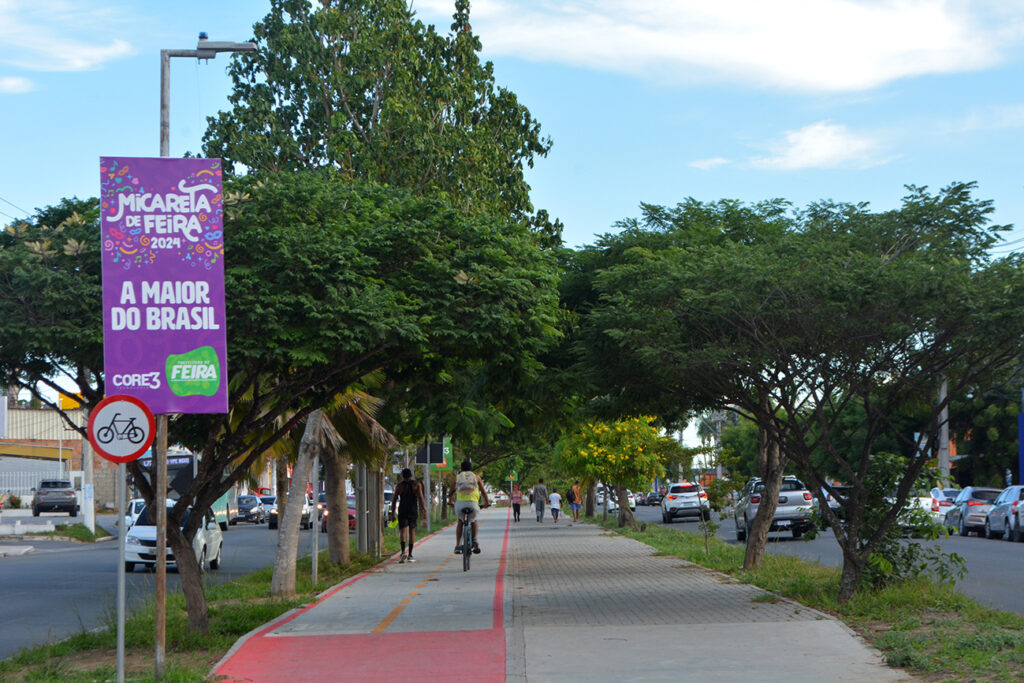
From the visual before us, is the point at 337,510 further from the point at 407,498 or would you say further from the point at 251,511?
the point at 251,511

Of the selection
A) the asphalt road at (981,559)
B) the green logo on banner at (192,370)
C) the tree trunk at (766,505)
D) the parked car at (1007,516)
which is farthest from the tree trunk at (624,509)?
the green logo on banner at (192,370)

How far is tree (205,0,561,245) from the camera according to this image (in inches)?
768

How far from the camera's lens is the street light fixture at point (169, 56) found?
11.3 metres

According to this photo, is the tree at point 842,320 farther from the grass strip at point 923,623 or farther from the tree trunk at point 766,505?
the tree trunk at point 766,505

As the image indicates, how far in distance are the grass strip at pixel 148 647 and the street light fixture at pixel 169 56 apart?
488 cm

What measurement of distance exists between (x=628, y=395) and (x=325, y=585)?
236 inches

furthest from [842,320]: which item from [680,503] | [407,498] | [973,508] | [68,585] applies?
[680,503]

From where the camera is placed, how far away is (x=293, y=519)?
17344 millimetres

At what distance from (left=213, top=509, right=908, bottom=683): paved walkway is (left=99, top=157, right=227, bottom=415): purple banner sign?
8.12 ft

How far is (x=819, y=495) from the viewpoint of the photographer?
13.4 metres

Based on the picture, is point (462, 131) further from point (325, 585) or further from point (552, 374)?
point (325, 585)

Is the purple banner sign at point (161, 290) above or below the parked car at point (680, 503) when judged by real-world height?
above

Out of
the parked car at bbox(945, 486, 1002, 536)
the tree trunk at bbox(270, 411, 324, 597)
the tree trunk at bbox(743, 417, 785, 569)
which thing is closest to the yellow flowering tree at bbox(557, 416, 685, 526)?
the parked car at bbox(945, 486, 1002, 536)

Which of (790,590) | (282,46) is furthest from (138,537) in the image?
(790,590)
